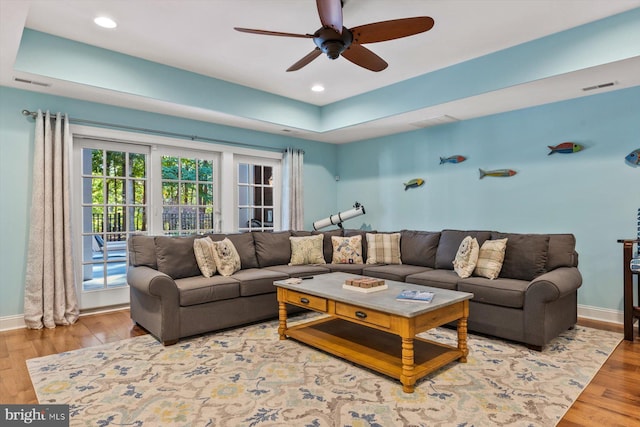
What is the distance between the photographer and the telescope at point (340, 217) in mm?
5570

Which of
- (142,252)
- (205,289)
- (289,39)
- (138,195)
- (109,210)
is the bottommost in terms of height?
(205,289)

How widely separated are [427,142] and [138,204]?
3.92 meters

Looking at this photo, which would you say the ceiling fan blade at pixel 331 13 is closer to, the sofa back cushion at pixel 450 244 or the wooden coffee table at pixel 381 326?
the wooden coffee table at pixel 381 326

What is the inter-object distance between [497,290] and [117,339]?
134 inches

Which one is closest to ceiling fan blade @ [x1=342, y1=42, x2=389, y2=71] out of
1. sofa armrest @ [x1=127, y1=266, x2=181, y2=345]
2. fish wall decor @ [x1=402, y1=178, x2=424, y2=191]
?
sofa armrest @ [x1=127, y1=266, x2=181, y2=345]

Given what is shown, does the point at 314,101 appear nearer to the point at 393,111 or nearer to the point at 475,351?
the point at 393,111

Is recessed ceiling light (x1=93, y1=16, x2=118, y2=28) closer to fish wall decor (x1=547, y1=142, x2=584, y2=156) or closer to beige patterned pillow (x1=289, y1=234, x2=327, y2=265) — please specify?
beige patterned pillow (x1=289, y1=234, x2=327, y2=265)

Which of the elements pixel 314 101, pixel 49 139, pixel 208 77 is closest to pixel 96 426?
pixel 49 139

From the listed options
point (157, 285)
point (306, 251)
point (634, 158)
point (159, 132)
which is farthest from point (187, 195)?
point (634, 158)

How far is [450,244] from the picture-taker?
4.19m

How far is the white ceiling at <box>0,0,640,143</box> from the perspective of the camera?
2.80 metres

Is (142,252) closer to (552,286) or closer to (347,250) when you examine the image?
(347,250)

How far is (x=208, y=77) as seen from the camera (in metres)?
4.31

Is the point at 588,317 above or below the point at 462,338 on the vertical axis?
below
